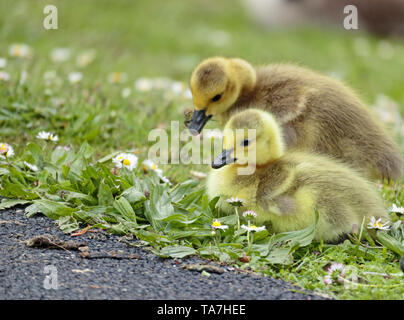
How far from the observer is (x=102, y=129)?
4125 millimetres

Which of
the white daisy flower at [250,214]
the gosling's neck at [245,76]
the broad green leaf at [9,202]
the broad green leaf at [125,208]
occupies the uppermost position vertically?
the gosling's neck at [245,76]

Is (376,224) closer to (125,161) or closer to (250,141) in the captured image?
(250,141)

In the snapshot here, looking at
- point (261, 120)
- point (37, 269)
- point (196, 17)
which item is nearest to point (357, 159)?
point (261, 120)

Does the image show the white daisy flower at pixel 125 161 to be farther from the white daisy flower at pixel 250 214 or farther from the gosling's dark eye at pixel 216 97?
the white daisy flower at pixel 250 214

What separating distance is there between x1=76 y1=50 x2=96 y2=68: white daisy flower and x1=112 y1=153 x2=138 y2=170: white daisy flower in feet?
8.79

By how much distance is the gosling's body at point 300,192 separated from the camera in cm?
289

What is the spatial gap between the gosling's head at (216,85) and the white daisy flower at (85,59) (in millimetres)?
2483

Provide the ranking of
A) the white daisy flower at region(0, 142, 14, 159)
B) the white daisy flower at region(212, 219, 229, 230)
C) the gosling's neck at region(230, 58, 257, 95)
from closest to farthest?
the white daisy flower at region(212, 219, 229, 230) → the white daisy flower at region(0, 142, 14, 159) → the gosling's neck at region(230, 58, 257, 95)

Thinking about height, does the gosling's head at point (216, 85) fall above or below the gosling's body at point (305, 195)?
above

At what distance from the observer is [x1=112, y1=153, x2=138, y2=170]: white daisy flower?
3.36 metres

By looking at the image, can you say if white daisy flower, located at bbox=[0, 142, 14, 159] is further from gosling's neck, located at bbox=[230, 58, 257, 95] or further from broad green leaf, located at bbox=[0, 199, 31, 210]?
gosling's neck, located at bbox=[230, 58, 257, 95]

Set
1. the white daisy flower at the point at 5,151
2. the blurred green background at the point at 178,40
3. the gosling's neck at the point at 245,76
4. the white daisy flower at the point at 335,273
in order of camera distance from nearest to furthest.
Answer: the white daisy flower at the point at 335,273
the white daisy flower at the point at 5,151
the gosling's neck at the point at 245,76
the blurred green background at the point at 178,40

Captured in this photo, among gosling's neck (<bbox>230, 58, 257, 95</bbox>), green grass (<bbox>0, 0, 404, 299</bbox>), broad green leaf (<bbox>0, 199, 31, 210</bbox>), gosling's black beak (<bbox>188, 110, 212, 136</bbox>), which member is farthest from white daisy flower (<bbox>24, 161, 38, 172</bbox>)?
gosling's neck (<bbox>230, 58, 257, 95</bbox>)

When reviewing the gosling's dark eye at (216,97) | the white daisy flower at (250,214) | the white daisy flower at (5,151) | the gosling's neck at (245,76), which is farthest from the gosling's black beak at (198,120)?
the white daisy flower at (5,151)
